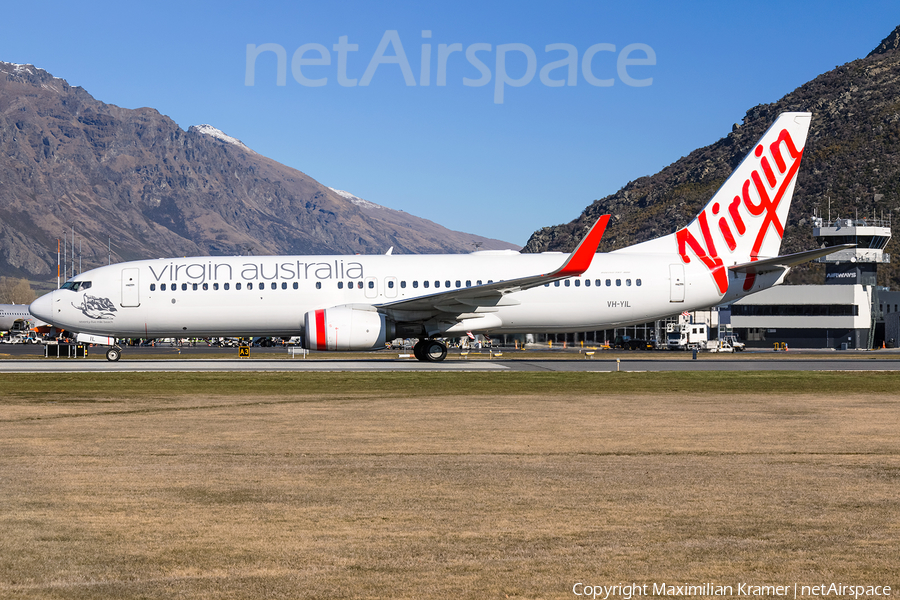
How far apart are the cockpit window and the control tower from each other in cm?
7890

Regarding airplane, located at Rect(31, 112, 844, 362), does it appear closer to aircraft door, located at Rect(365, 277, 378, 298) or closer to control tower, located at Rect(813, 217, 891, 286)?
aircraft door, located at Rect(365, 277, 378, 298)

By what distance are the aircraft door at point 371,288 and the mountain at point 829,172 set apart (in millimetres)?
107566

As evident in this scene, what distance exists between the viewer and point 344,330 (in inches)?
1287

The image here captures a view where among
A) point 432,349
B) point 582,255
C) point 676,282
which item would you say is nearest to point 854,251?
point 676,282

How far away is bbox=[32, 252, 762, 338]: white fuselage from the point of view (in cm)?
3512

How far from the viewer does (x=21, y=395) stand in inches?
860

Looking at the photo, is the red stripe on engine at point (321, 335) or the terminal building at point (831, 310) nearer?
the red stripe on engine at point (321, 335)

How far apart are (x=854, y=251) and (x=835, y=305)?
605 centimetres

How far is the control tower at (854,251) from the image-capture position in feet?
309

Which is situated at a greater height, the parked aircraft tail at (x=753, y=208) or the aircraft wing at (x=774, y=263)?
the parked aircraft tail at (x=753, y=208)

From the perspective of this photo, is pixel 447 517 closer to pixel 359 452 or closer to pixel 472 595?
pixel 472 595

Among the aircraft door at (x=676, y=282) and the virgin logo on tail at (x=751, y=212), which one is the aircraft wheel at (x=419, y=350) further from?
the virgin logo on tail at (x=751, y=212)

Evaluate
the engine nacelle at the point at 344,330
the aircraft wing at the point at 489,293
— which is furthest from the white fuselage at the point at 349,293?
the engine nacelle at the point at 344,330

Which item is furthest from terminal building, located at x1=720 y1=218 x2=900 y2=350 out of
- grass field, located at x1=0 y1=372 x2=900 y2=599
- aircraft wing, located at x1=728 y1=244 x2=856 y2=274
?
grass field, located at x1=0 y1=372 x2=900 y2=599
